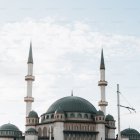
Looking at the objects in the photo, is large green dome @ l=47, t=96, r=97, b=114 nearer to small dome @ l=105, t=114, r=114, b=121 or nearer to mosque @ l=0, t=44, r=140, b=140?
mosque @ l=0, t=44, r=140, b=140

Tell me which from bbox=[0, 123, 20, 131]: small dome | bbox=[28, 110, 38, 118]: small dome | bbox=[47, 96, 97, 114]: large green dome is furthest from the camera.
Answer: bbox=[0, 123, 20, 131]: small dome

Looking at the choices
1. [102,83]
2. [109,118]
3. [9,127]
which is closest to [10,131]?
[9,127]

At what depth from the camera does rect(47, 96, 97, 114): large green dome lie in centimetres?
9688

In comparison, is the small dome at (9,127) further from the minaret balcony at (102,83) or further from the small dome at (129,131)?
the small dome at (129,131)

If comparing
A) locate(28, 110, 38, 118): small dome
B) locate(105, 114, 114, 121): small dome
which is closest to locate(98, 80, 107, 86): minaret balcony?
locate(105, 114, 114, 121): small dome

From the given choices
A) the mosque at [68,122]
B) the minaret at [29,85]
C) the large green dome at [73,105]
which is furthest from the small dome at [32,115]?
the large green dome at [73,105]

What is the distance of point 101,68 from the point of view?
103 metres

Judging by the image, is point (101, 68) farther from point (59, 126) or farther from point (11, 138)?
point (11, 138)

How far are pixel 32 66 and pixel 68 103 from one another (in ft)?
39.6

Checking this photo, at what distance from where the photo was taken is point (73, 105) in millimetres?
97688

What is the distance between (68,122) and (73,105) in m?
5.74

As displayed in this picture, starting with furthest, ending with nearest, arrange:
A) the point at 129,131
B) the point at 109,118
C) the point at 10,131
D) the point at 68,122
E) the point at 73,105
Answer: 1. the point at 129,131
2. the point at 10,131
3. the point at 109,118
4. the point at 73,105
5. the point at 68,122

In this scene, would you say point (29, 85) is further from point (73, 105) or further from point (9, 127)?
point (9, 127)

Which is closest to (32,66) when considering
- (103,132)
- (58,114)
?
(58,114)
